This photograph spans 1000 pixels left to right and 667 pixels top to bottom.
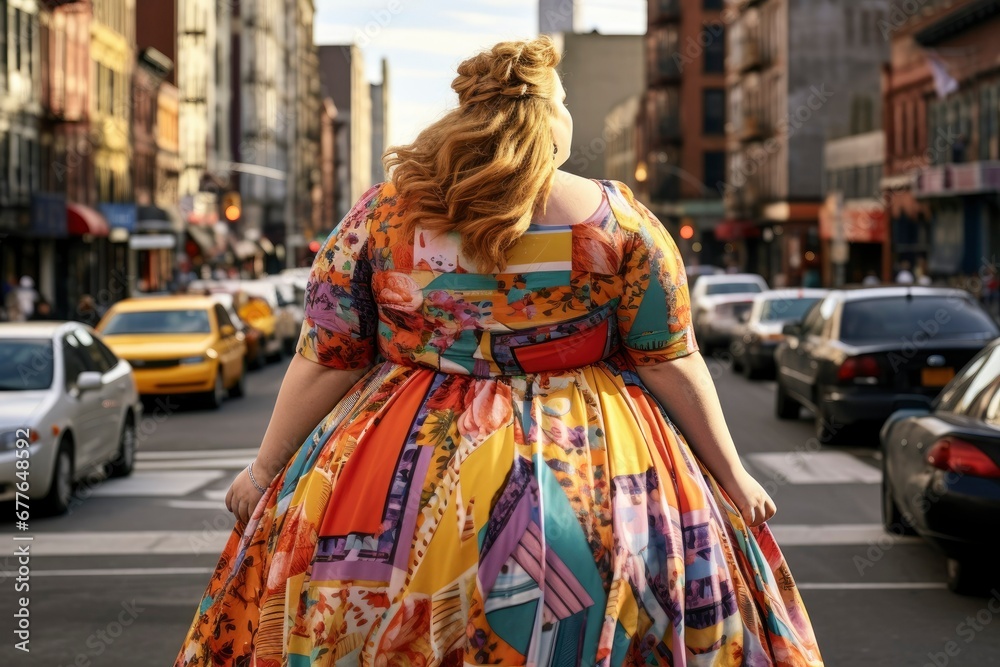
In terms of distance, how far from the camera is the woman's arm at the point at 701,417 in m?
3.77

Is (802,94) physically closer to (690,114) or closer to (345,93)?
(690,114)

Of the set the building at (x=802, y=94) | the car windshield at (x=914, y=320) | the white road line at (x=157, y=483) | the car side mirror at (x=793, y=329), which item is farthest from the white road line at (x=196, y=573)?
the building at (x=802, y=94)

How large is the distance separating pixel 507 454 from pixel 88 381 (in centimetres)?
956

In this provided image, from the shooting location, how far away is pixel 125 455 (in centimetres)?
1423

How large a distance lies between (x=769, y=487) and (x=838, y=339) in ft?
11.4

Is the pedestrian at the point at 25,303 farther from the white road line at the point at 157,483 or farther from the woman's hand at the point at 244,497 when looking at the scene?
the woman's hand at the point at 244,497

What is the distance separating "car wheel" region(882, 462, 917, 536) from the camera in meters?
10.1

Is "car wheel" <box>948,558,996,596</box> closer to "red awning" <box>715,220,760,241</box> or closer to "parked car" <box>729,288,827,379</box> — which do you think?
"parked car" <box>729,288,827,379</box>

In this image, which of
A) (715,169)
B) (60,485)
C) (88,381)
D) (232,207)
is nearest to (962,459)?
(60,485)

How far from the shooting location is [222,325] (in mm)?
23609

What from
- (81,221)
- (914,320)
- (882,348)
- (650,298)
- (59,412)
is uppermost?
(81,221)

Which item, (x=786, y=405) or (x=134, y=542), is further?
(x=786, y=405)

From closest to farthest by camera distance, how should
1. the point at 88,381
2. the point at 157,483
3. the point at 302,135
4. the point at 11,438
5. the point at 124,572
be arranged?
the point at 124,572 < the point at 11,438 < the point at 88,381 < the point at 157,483 < the point at 302,135

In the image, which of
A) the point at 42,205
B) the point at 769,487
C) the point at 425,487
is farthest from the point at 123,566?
the point at 42,205
